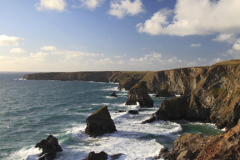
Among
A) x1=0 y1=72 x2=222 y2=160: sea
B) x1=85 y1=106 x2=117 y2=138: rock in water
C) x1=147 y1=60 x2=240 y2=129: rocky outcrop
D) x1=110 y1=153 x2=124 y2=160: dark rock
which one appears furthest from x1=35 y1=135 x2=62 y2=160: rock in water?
x1=147 y1=60 x2=240 y2=129: rocky outcrop

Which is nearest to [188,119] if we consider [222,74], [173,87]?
[222,74]

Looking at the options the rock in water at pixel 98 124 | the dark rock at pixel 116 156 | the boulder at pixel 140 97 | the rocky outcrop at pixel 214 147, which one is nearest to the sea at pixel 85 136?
the dark rock at pixel 116 156

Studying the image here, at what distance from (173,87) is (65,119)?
6896 cm

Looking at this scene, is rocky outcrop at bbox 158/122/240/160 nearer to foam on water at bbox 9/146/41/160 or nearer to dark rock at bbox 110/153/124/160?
dark rock at bbox 110/153/124/160

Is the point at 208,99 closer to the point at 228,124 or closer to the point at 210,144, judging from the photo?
the point at 228,124

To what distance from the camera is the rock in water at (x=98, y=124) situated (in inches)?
1292

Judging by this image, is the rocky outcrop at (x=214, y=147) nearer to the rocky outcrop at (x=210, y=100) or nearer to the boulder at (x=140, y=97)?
the rocky outcrop at (x=210, y=100)

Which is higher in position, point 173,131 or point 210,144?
point 210,144

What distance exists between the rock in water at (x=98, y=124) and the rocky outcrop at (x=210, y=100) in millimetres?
14800

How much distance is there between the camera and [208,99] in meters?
42.3

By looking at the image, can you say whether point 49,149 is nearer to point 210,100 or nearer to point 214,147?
point 214,147

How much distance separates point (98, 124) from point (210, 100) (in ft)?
93.9

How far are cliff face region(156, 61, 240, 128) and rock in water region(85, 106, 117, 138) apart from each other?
1480cm

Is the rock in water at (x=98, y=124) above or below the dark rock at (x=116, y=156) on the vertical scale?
above
